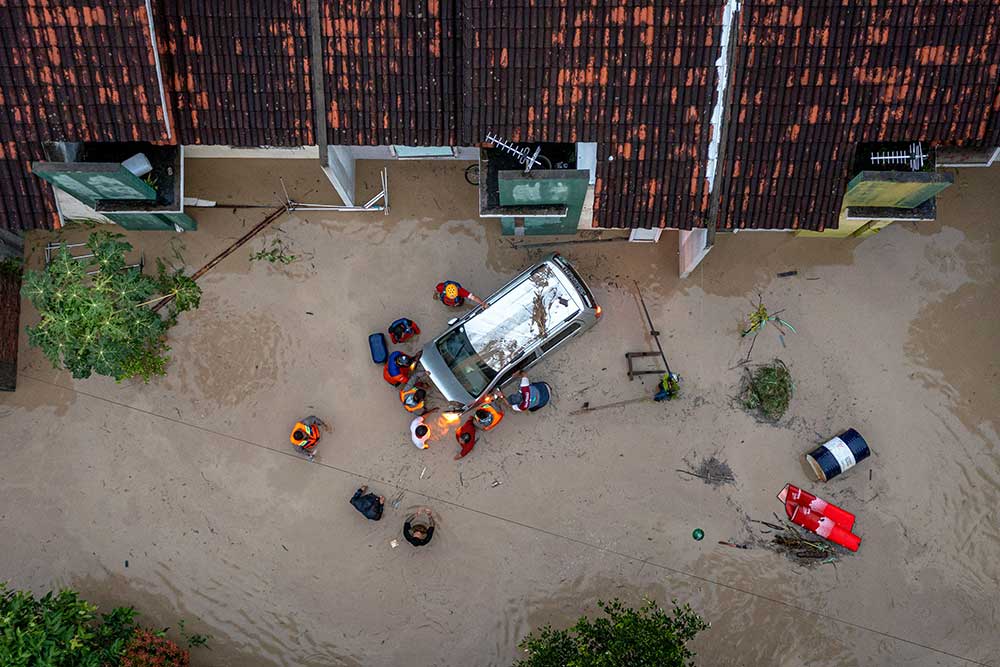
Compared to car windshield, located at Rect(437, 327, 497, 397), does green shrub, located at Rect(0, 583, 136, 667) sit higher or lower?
lower

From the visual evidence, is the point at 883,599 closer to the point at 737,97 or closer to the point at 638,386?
the point at 638,386

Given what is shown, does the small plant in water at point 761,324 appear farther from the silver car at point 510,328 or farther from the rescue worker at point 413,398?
the rescue worker at point 413,398

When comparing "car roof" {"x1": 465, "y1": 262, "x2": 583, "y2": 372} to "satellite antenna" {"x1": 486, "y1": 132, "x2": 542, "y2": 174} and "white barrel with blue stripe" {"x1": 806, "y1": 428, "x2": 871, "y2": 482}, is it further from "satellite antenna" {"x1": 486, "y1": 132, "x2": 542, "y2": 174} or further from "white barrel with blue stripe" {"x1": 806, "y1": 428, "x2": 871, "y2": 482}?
"white barrel with blue stripe" {"x1": 806, "y1": 428, "x2": 871, "y2": 482}

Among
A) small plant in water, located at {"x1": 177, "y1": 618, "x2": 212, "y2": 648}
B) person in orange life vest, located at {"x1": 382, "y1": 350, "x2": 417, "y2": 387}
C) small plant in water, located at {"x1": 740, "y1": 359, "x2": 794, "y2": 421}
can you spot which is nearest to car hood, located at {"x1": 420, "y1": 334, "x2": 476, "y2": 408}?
person in orange life vest, located at {"x1": 382, "y1": 350, "x2": 417, "y2": 387}

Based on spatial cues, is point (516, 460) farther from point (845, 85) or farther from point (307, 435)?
point (845, 85)

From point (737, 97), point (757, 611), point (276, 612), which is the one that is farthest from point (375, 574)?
point (737, 97)

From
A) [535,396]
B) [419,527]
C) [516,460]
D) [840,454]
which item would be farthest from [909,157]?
[419,527]
